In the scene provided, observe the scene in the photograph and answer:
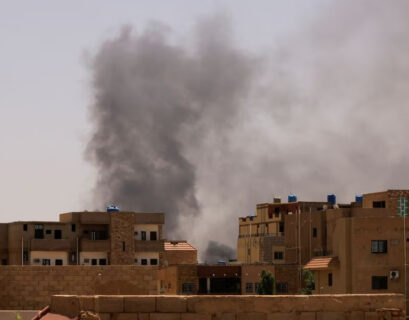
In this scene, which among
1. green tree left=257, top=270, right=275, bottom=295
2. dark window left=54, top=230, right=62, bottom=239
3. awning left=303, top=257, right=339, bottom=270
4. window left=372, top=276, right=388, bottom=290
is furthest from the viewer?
dark window left=54, top=230, right=62, bottom=239

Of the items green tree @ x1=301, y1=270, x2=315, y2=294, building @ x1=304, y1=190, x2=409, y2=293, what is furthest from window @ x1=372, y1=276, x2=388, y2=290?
green tree @ x1=301, y1=270, x2=315, y2=294

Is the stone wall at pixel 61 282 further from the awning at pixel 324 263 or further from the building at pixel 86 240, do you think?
the building at pixel 86 240

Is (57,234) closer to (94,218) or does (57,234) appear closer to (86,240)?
(86,240)

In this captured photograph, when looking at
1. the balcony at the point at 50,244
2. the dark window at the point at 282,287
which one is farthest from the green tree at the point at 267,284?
the balcony at the point at 50,244

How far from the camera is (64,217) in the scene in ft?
362

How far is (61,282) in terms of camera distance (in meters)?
29.3

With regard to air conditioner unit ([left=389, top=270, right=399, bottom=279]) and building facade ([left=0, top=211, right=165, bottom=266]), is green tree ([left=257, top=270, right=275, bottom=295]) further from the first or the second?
air conditioner unit ([left=389, top=270, right=399, bottom=279])

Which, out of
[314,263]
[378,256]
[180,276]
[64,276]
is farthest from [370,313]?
[180,276]

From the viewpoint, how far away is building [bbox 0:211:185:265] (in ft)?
343

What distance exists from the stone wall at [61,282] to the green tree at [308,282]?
65.5 m

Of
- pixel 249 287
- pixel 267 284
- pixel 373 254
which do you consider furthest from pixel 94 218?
pixel 373 254

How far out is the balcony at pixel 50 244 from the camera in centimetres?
10450

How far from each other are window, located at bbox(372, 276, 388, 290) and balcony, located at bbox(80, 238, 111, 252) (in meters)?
36.5

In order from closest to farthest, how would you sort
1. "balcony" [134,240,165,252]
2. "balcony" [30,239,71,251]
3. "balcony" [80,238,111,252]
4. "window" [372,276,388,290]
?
"window" [372,276,388,290] → "balcony" [30,239,71,251] → "balcony" [80,238,111,252] → "balcony" [134,240,165,252]
